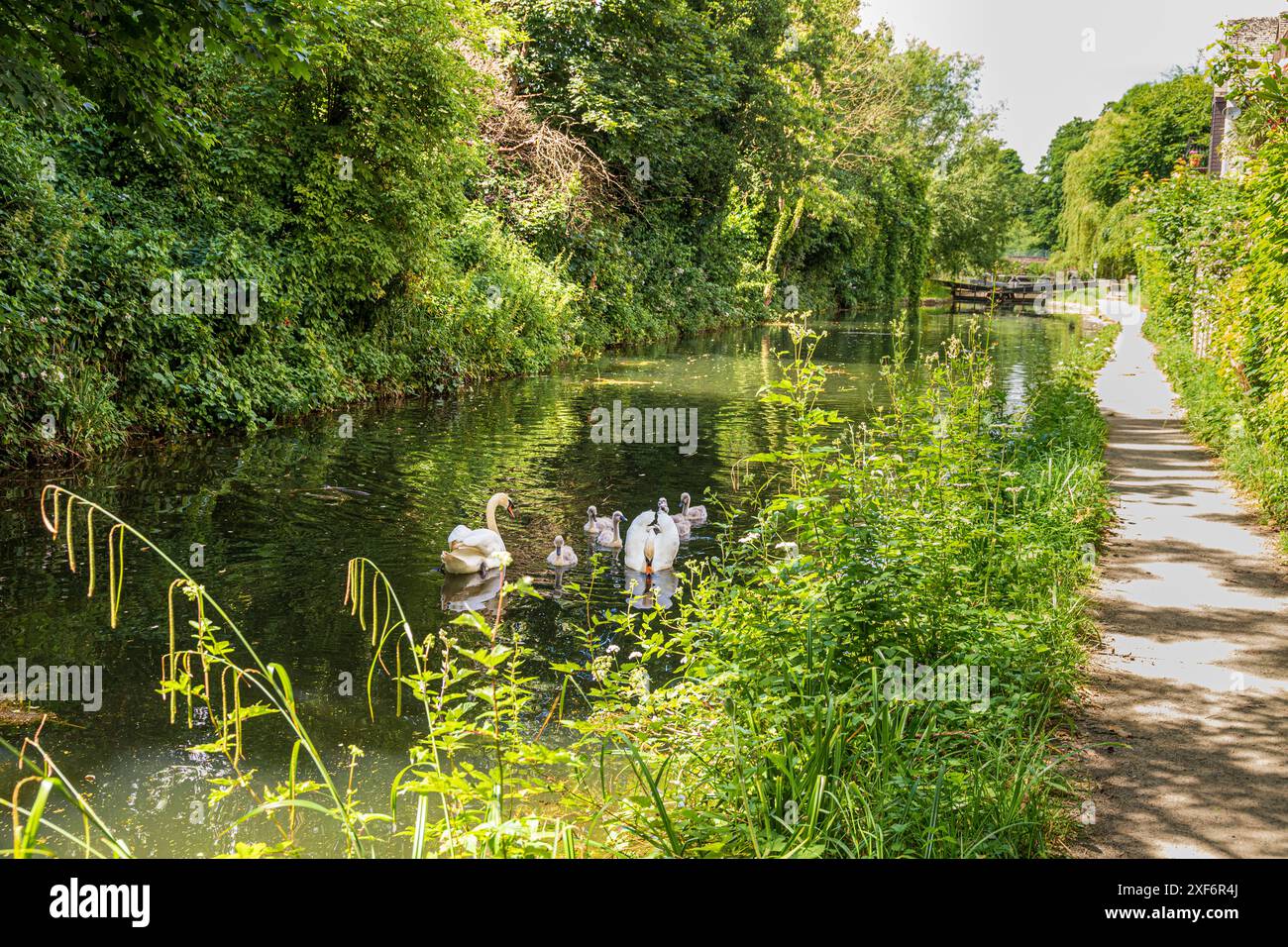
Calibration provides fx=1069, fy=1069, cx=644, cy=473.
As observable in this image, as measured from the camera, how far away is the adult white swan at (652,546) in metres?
9.49

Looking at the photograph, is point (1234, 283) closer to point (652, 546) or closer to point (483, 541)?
point (652, 546)

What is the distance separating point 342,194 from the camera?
57.1 ft

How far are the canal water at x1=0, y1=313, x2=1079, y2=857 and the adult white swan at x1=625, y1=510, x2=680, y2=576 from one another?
0.28 m

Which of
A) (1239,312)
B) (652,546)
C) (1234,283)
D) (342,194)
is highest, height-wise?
(342,194)

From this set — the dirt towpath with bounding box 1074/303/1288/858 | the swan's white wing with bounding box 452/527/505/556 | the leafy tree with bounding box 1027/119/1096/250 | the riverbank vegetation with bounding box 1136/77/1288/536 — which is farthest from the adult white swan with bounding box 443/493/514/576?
the leafy tree with bounding box 1027/119/1096/250

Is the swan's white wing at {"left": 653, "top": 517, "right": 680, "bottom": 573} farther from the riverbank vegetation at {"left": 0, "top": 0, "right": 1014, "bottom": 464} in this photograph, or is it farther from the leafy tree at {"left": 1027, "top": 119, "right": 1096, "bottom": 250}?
the leafy tree at {"left": 1027, "top": 119, "right": 1096, "bottom": 250}

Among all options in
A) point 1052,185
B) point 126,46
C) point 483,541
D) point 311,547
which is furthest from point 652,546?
point 1052,185

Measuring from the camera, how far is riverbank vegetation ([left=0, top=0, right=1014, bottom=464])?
11570 millimetres

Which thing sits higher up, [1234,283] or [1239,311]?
[1234,283]

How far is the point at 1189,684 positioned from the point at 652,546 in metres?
4.79

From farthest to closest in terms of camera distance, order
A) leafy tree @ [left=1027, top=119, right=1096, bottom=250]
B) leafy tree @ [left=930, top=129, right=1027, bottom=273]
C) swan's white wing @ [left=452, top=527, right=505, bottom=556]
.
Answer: leafy tree @ [left=1027, top=119, right=1096, bottom=250] < leafy tree @ [left=930, top=129, right=1027, bottom=273] < swan's white wing @ [left=452, top=527, right=505, bottom=556]

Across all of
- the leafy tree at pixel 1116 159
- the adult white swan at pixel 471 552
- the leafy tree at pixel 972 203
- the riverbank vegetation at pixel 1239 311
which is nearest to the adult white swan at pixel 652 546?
the adult white swan at pixel 471 552

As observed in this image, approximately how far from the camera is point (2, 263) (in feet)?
37.4

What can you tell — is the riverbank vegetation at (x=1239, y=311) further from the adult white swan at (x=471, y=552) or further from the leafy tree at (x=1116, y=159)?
the leafy tree at (x=1116, y=159)
